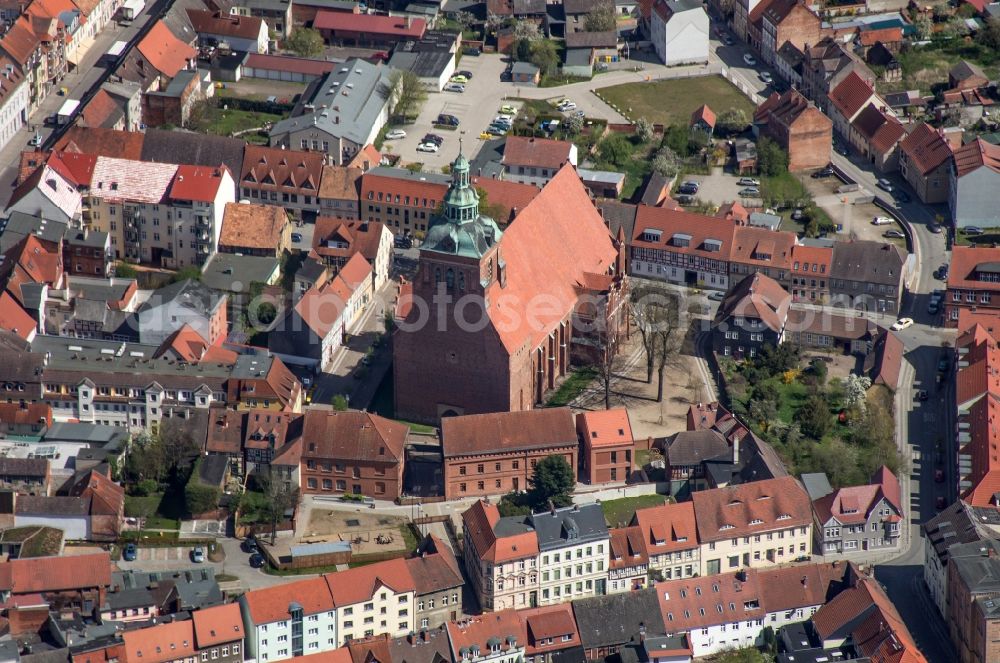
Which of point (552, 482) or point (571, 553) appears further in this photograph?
point (552, 482)

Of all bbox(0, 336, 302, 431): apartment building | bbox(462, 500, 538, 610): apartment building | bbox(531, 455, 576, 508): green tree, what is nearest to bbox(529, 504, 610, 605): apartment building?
bbox(462, 500, 538, 610): apartment building

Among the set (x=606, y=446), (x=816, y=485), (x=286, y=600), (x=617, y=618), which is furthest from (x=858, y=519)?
(x=286, y=600)

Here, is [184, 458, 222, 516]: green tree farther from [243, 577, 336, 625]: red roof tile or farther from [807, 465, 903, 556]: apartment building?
[807, 465, 903, 556]: apartment building

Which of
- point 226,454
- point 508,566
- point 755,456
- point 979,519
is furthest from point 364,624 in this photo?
point 979,519

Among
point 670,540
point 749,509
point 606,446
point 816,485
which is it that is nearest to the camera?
point 670,540

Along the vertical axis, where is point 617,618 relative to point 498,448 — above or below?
below

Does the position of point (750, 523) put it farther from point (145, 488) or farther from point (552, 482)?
point (145, 488)
